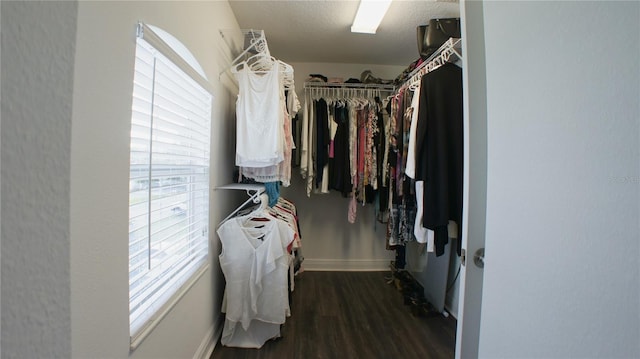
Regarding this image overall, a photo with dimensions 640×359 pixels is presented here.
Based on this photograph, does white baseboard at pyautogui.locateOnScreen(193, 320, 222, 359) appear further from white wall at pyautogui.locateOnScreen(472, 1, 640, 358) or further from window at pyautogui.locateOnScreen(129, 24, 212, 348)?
white wall at pyautogui.locateOnScreen(472, 1, 640, 358)

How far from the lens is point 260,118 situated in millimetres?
1502

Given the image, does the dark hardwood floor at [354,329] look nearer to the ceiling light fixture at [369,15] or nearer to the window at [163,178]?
the window at [163,178]

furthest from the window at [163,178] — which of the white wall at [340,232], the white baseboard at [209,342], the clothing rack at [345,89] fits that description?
the white wall at [340,232]

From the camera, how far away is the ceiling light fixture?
1683 millimetres

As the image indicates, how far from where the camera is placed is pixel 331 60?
8.97ft

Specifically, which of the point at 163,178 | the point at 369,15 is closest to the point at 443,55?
the point at 369,15

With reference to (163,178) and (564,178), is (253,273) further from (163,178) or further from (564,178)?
(564,178)

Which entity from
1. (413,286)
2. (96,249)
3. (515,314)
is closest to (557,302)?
(515,314)

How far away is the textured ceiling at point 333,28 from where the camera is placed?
1799mm

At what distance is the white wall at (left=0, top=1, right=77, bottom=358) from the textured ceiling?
1894mm

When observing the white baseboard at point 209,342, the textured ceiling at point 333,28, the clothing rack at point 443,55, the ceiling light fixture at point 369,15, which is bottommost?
the white baseboard at point 209,342

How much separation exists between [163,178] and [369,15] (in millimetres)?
1894

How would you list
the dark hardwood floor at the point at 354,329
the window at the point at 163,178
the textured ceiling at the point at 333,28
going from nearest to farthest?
the window at the point at 163,178 → the dark hardwood floor at the point at 354,329 → the textured ceiling at the point at 333,28

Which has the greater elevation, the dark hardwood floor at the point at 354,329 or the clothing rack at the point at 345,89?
the clothing rack at the point at 345,89
